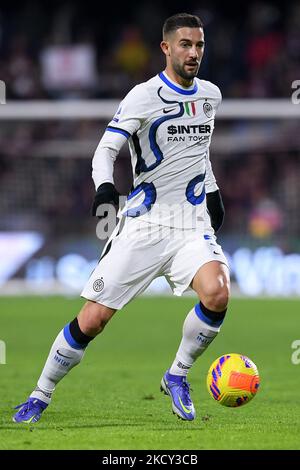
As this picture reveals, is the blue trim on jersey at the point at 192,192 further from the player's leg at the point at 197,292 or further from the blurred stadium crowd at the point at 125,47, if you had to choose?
the blurred stadium crowd at the point at 125,47

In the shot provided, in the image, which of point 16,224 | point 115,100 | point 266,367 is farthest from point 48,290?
point 266,367

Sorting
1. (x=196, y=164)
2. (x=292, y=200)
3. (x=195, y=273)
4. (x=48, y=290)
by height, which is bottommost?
(x=48, y=290)

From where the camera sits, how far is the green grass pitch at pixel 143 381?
6.12 m

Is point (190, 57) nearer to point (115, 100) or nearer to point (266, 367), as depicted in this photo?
point (266, 367)

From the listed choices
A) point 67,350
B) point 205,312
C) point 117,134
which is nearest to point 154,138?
point 117,134

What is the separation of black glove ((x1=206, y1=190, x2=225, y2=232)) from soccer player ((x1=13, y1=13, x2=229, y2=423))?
0.31m

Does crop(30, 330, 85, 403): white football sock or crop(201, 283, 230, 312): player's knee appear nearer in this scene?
crop(201, 283, 230, 312): player's knee

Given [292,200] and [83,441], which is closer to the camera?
[83,441]

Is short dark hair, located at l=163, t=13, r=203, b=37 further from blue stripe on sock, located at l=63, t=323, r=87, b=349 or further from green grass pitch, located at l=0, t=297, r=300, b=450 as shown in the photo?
green grass pitch, located at l=0, t=297, r=300, b=450

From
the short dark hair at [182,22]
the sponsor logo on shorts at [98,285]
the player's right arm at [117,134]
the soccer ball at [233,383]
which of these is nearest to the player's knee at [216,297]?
the soccer ball at [233,383]

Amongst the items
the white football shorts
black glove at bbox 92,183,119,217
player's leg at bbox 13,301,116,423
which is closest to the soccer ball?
the white football shorts

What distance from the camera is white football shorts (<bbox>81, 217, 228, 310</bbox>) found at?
6.83 metres

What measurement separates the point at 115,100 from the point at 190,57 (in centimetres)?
1259

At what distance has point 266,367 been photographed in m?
10.2
